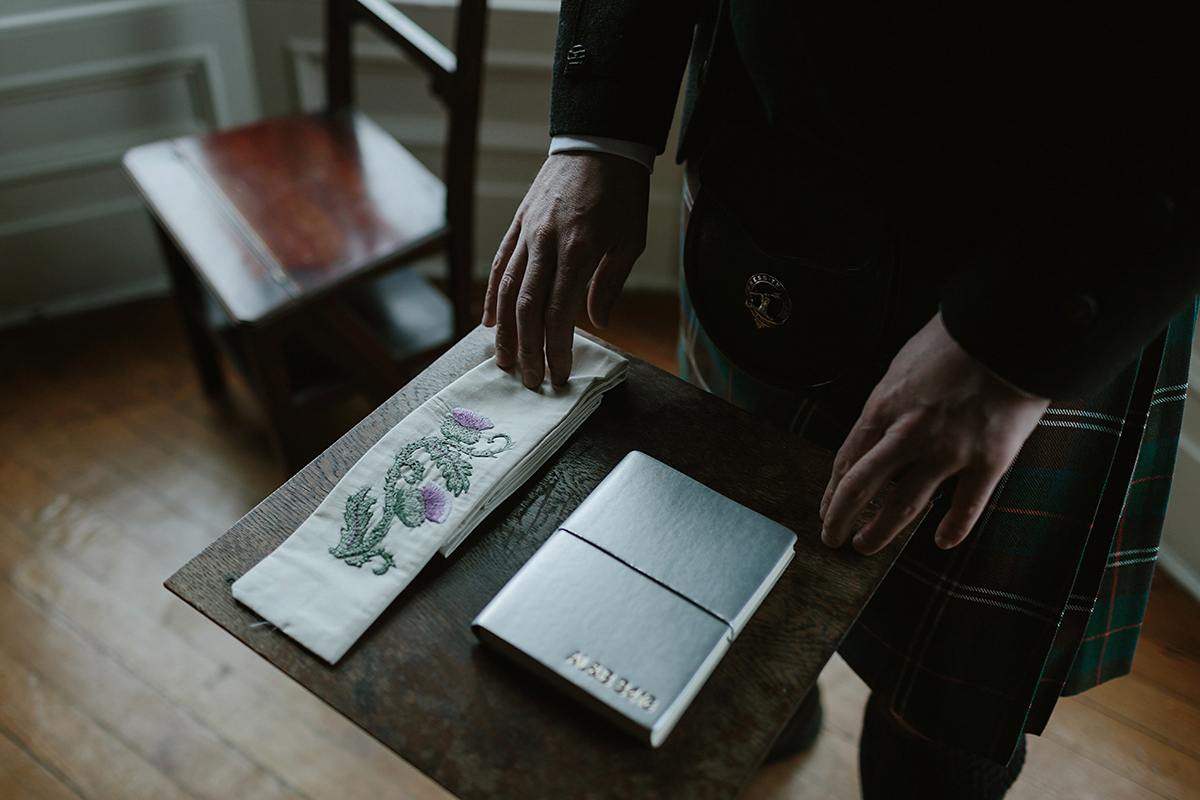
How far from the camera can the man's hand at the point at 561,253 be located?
65cm

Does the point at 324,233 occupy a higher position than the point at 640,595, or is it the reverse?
the point at 640,595

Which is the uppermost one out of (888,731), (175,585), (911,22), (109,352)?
(911,22)

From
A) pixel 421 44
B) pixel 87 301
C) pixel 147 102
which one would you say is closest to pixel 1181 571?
pixel 421 44

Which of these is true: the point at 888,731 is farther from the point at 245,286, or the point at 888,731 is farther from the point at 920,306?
the point at 245,286

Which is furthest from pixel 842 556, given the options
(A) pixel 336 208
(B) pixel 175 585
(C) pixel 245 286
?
(A) pixel 336 208

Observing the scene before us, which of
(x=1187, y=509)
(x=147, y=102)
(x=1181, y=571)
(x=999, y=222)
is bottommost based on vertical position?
(x=1181, y=571)

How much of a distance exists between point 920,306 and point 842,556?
209mm

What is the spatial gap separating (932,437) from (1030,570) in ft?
0.89

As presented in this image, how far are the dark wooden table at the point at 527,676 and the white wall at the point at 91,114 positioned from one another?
57.4 inches

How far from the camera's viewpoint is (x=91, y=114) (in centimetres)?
173

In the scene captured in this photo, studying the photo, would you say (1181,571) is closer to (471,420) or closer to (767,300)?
(767,300)

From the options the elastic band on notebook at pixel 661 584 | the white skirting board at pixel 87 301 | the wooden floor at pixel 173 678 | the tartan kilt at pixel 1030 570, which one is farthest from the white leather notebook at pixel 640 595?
the white skirting board at pixel 87 301

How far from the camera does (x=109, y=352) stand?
6.10 feet

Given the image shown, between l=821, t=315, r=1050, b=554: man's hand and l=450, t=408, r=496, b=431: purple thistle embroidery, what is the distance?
262mm
